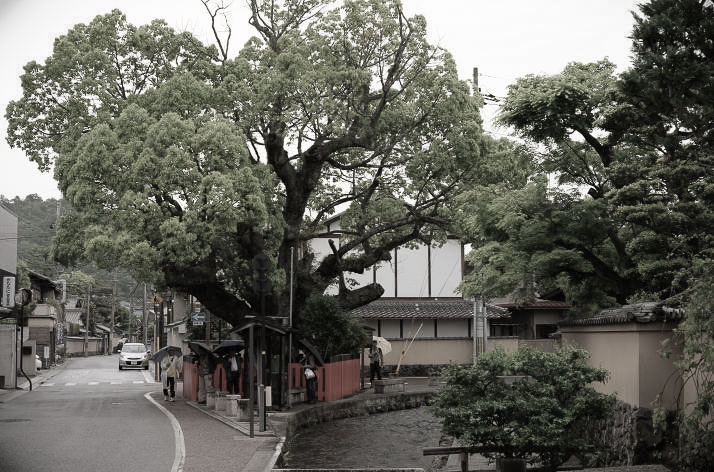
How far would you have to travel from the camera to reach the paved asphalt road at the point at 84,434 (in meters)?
13.5

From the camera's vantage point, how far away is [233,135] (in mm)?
22766

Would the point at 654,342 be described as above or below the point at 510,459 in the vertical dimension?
above

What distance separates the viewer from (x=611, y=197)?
17.0m

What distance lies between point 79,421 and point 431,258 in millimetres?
25202

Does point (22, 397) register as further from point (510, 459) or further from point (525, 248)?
point (510, 459)

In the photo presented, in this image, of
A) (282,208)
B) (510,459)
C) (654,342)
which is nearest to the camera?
(510,459)

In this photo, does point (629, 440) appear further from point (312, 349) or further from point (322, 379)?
point (322, 379)

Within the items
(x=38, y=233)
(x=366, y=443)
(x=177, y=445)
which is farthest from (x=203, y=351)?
(x=38, y=233)

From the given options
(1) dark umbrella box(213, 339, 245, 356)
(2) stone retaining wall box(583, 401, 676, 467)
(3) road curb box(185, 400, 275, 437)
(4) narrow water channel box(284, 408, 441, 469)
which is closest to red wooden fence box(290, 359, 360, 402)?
(4) narrow water channel box(284, 408, 441, 469)

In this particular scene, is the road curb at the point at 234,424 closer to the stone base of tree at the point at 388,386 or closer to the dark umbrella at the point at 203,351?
the dark umbrella at the point at 203,351

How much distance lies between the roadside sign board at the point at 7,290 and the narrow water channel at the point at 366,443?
51.5 feet

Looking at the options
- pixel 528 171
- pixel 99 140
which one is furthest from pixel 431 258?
pixel 99 140

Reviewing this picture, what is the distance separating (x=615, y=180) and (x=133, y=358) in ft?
143

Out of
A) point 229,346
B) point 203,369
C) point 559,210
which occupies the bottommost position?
point 203,369
